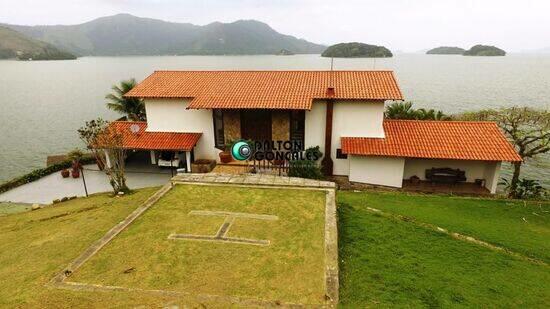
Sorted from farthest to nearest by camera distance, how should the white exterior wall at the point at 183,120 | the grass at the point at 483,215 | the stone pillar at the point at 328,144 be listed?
the white exterior wall at the point at 183,120 → the stone pillar at the point at 328,144 → the grass at the point at 483,215

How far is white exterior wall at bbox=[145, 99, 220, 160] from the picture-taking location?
67.9 ft

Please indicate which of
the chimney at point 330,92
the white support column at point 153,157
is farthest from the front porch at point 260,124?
the white support column at point 153,157

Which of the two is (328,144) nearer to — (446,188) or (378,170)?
A: (378,170)

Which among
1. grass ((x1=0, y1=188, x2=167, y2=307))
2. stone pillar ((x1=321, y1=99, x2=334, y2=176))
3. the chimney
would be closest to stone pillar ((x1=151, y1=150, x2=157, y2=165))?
grass ((x1=0, y1=188, x2=167, y2=307))

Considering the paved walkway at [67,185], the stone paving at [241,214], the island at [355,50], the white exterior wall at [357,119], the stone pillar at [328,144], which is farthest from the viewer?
the island at [355,50]

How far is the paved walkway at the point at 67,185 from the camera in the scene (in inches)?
755

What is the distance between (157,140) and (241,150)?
5.45 m

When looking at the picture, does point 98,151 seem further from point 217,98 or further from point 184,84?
point 217,98

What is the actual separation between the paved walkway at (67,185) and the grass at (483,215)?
38.1 feet

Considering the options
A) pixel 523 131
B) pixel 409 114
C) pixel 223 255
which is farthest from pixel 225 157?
pixel 523 131

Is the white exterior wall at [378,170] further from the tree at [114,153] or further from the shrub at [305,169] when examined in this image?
the tree at [114,153]

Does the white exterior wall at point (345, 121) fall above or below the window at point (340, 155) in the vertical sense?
above

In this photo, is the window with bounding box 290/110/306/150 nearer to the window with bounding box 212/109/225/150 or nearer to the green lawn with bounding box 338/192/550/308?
the window with bounding box 212/109/225/150

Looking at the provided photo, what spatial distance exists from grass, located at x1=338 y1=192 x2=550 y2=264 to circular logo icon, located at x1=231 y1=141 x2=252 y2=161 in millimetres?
5763
